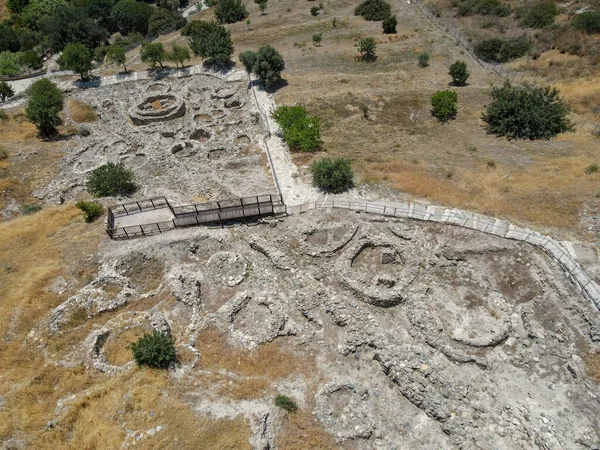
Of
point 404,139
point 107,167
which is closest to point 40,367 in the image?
point 107,167

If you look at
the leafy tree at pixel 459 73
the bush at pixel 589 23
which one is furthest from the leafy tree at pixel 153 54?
the bush at pixel 589 23

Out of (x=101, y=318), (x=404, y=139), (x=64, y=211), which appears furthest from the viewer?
(x=404, y=139)

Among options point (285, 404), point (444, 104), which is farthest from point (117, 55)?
point (285, 404)

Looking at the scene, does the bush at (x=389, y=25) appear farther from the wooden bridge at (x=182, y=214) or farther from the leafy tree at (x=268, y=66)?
the wooden bridge at (x=182, y=214)

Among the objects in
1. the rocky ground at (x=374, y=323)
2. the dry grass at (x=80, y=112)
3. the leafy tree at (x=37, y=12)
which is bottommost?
the rocky ground at (x=374, y=323)

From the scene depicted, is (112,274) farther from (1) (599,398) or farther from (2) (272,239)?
(1) (599,398)

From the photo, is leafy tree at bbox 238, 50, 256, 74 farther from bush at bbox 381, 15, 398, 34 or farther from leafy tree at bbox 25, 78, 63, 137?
bush at bbox 381, 15, 398, 34
